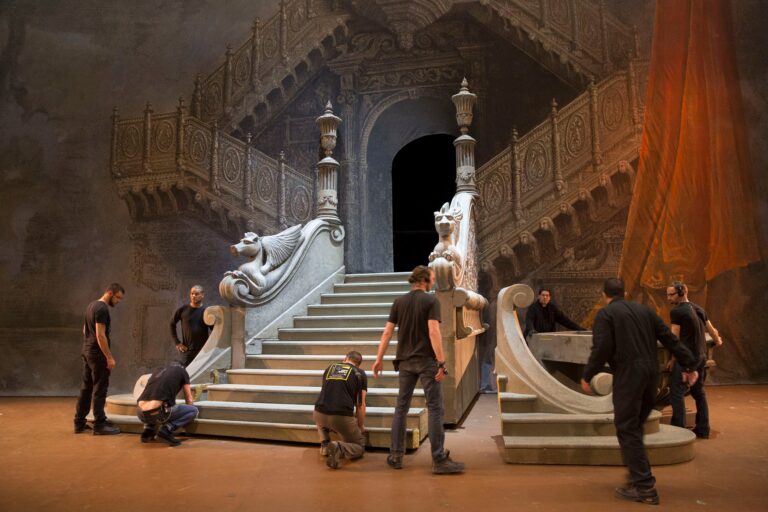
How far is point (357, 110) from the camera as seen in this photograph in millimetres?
10797

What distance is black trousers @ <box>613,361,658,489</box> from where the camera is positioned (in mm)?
3326

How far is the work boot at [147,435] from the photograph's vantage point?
5.02 meters

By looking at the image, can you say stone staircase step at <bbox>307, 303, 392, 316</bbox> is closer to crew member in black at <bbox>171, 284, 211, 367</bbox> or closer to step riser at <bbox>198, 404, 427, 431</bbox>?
crew member in black at <bbox>171, 284, 211, 367</bbox>

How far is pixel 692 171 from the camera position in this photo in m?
8.51

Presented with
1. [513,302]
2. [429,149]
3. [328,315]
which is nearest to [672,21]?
[429,149]

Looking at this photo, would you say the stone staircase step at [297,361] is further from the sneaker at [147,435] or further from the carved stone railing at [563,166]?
the carved stone railing at [563,166]

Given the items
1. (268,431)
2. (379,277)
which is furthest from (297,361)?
(379,277)

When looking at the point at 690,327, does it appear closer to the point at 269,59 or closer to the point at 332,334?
the point at 332,334

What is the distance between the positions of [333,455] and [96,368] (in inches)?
109

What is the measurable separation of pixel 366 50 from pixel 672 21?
5.22 m

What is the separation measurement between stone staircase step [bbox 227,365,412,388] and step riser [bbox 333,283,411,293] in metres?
1.77

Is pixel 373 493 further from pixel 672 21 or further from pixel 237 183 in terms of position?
pixel 672 21

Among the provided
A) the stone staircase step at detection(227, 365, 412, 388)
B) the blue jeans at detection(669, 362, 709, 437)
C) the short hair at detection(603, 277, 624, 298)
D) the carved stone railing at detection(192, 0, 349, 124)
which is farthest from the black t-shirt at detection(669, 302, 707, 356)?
the carved stone railing at detection(192, 0, 349, 124)

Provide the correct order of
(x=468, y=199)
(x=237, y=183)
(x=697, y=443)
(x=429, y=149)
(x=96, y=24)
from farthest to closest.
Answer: (x=429, y=149)
(x=96, y=24)
(x=237, y=183)
(x=468, y=199)
(x=697, y=443)
